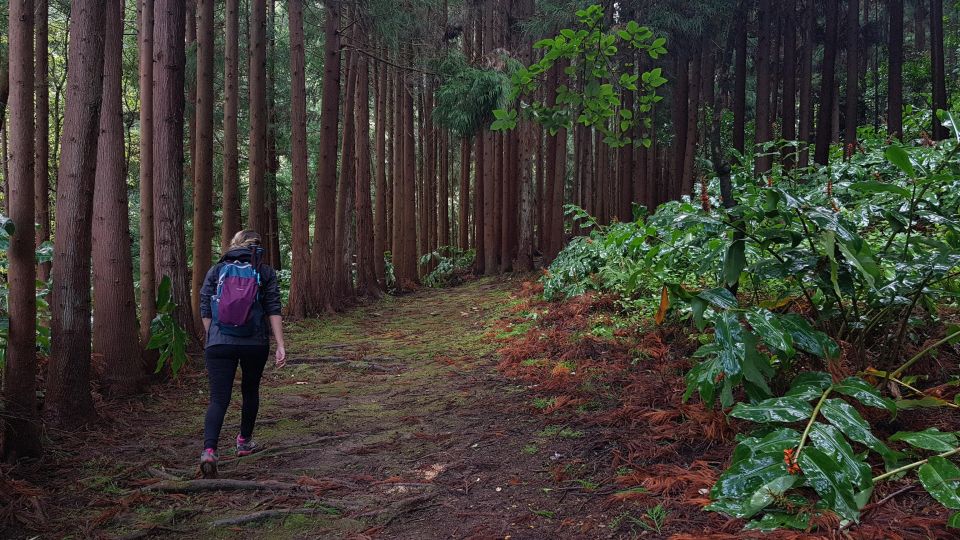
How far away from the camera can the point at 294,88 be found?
485 inches

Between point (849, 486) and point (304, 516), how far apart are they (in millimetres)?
2856

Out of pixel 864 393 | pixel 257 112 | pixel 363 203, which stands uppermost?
pixel 257 112

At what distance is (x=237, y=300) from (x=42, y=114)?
4841mm

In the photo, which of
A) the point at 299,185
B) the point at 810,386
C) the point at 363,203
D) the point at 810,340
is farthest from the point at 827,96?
the point at 810,386

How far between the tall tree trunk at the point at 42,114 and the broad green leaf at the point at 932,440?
5771 mm

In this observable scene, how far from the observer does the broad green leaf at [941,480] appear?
2.27 m

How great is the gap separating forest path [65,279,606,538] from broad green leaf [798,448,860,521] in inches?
47.6

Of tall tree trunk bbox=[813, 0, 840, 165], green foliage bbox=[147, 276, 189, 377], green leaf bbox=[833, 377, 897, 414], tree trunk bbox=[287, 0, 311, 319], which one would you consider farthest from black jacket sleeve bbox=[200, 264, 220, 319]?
tall tree trunk bbox=[813, 0, 840, 165]

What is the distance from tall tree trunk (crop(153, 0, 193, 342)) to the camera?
7.20m

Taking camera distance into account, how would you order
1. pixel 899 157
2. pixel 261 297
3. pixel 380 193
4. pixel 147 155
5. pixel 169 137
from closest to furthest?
pixel 899 157 → pixel 261 297 → pixel 169 137 → pixel 147 155 → pixel 380 193

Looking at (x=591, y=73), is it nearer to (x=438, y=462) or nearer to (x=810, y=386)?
(x=810, y=386)

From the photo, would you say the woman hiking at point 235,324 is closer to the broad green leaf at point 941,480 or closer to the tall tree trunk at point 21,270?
the tall tree trunk at point 21,270

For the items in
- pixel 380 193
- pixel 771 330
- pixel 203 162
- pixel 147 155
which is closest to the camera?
pixel 771 330

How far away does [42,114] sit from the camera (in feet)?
23.6
